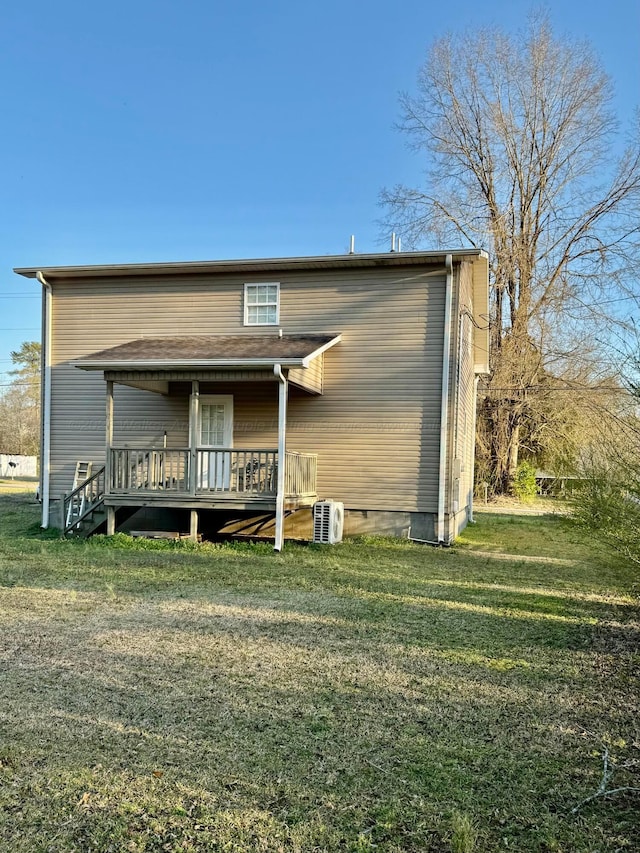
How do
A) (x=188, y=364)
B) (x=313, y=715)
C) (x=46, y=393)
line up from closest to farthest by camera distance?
(x=313, y=715), (x=188, y=364), (x=46, y=393)

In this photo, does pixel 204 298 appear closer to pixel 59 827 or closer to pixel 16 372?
pixel 59 827

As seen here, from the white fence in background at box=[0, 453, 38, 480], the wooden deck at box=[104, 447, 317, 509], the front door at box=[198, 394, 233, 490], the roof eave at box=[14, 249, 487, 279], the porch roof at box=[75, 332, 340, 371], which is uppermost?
the roof eave at box=[14, 249, 487, 279]

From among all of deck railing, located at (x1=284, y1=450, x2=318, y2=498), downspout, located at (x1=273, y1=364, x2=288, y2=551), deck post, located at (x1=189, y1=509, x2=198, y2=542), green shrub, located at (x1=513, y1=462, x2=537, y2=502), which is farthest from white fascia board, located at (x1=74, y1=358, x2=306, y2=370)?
green shrub, located at (x1=513, y1=462, x2=537, y2=502)

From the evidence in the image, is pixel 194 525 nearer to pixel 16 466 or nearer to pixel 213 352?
pixel 213 352

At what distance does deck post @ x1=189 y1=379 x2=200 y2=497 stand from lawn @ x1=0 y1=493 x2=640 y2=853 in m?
3.15

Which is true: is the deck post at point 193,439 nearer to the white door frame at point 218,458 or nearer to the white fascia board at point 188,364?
the white door frame at point 218,458

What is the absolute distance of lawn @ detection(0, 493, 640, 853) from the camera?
3.05m

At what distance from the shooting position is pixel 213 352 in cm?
1220

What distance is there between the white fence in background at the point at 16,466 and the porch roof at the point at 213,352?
97.0 ft

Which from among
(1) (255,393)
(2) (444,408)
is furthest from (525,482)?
(1) (255,393)

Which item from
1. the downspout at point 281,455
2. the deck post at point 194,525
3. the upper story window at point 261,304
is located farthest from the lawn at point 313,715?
the upper story window at point 261,304

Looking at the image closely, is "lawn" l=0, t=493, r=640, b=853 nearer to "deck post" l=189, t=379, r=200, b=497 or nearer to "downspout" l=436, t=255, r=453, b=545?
"deck post" l=189, t=379, r=200, b=497

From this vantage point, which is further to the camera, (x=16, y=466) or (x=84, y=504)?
(x=16, y=466)

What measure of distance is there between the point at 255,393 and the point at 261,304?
71.0 inches
